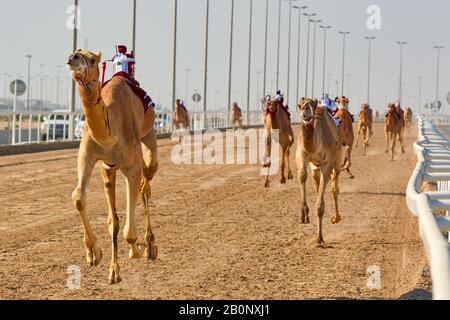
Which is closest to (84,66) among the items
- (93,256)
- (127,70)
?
(93,256)

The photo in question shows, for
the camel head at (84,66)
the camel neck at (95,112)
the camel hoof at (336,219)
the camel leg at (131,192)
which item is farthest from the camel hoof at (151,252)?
the camel hoof at (336,219)

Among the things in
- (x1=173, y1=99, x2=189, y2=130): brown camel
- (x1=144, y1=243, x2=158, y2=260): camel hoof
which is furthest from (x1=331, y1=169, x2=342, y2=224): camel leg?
(x1=173, y1=99, x2=189, y2=130): brown camel

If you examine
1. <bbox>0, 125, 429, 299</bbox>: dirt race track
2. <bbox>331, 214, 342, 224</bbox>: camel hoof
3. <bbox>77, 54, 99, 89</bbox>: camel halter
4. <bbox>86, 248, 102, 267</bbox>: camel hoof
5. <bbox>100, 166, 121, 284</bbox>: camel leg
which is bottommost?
<bbox>0, 125, 429, 299</bbox>: dirt race track

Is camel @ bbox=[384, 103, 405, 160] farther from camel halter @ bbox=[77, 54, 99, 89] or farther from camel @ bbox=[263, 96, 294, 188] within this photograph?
camel halter @ bbox=[77, 54, 99, 89]

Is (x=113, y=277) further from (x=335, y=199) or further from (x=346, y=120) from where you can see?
(x=346, y=120)

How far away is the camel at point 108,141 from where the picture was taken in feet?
26.7

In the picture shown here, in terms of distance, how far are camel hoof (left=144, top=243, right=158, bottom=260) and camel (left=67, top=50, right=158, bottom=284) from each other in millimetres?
532

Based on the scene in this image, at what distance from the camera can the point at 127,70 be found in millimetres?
10367

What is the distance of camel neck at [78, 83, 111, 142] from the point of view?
8.12 meters

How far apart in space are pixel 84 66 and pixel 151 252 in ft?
8.78

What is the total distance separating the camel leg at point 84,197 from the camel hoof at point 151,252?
4.33ft

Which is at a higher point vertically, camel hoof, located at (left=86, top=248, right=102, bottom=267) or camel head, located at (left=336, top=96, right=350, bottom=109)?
camel head, located at (left=336, top=96, right=350, bottom=109)

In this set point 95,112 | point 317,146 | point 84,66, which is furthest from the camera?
point 317,146
